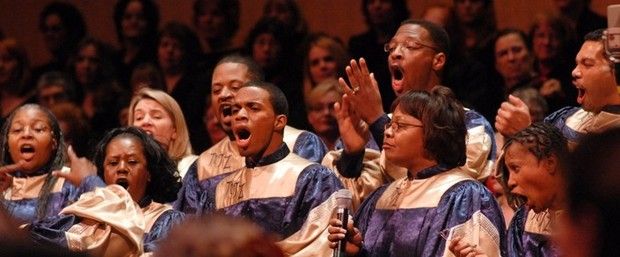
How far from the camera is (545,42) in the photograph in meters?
6.36

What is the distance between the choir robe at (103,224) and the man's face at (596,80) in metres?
1.54

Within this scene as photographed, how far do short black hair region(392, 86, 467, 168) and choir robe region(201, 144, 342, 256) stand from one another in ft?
1.36

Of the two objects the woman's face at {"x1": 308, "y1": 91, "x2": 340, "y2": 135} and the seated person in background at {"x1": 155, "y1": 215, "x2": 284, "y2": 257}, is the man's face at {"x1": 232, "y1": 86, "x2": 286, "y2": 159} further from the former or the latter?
the seated person in background at {"x1": 155, "y1": 215, "x2": 284, "y2": 257}

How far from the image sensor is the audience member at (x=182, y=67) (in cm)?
717

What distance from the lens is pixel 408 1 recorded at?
7.85 m

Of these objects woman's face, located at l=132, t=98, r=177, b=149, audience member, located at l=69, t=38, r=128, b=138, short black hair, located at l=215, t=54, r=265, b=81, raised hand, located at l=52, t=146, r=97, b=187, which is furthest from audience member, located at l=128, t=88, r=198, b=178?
audience member, located at l=69, t=38, r=128, b=138

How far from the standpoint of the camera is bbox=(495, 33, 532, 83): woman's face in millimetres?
6406

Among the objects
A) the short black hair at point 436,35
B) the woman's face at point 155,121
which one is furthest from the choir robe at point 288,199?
the woman's face at point 155,121

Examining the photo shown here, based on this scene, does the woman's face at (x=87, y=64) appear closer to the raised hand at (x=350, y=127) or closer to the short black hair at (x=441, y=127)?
the raised hand at (x=350, y=127)

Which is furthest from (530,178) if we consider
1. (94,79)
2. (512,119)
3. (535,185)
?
(94,79)

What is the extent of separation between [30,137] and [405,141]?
2.02 m

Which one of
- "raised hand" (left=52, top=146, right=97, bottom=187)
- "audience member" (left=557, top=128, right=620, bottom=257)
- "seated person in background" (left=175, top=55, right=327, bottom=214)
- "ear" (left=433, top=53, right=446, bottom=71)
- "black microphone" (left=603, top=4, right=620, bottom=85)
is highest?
"audience member" (left=557, top=128, right=620, bottom=257)

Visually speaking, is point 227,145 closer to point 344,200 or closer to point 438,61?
point 438,61

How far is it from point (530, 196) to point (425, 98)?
0.51 m
